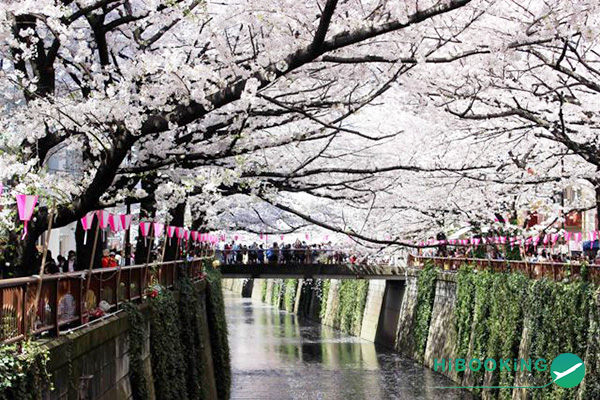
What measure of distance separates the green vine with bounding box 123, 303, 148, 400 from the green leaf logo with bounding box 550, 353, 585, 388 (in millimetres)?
10878

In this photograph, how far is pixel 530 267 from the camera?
1027 inches

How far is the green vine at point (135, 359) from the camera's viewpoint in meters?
15.1

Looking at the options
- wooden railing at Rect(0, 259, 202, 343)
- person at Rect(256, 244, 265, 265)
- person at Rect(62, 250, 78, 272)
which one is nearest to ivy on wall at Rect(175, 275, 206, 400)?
person at Rect(62, 250, 78, 272)

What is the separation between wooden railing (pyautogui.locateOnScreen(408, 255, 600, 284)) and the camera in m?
21.9

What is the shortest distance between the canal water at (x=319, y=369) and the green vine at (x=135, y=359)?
15285 mm

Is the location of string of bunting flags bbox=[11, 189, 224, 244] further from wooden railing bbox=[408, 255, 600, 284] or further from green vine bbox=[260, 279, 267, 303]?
green vine bbox=[260, 279, 267, 303]

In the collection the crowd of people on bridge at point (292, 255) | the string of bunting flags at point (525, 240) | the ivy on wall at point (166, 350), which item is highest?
the string of bunting flags at point (525, 240)

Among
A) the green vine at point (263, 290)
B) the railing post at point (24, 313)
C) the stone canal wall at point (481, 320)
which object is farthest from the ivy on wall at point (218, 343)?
the green vine at point (263, 290)

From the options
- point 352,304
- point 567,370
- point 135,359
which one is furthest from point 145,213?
point 352,304

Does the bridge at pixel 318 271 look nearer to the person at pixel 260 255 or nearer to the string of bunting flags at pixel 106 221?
the person at pixel 260 255

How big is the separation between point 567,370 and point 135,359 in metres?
11.8

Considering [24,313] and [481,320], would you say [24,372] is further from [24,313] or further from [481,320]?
[481,320]

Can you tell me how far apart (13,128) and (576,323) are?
47.0 feet

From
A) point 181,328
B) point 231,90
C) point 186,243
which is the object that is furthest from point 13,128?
point 186,243
